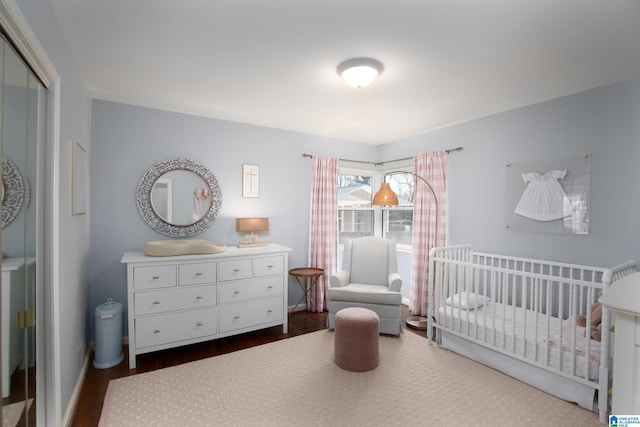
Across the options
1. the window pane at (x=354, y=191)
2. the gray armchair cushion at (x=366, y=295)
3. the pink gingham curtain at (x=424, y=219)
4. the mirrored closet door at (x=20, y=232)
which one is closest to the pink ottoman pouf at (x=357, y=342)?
the gray armchair cushion at (x=366, y=295)

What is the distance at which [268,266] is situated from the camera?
3.24 meters

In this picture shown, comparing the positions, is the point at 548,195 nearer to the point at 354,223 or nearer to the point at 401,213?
the point at 401,213

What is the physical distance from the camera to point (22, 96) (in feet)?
4.22

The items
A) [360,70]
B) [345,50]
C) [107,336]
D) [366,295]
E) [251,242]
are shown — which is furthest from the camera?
[251,242]

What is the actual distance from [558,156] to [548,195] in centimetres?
36

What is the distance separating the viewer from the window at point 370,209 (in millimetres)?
4477

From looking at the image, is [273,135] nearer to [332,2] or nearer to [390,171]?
[390,171]

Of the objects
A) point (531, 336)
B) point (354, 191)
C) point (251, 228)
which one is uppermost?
point (354, 191)

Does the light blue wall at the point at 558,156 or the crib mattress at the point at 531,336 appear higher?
the light blue wall at the point at 558,156

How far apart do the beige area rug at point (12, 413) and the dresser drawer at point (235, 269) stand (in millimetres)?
1709

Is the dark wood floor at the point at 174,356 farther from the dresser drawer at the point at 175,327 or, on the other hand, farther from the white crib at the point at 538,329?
the white crib at the point at 538,329

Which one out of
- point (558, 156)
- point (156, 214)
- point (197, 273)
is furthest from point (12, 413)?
point (558, 156)

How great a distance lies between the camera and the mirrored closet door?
3.77ft

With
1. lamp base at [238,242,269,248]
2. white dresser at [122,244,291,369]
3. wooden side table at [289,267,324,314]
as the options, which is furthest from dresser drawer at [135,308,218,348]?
wooden side table at [289,267,324,314]
